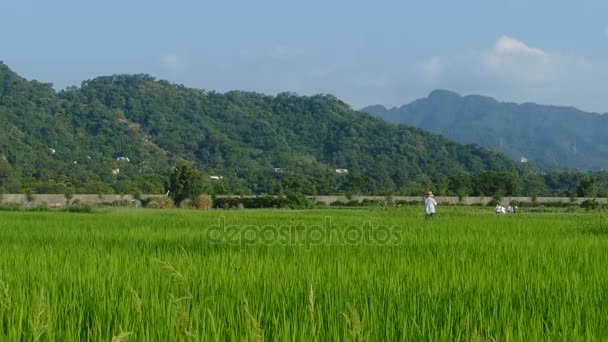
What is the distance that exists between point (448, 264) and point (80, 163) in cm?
9201

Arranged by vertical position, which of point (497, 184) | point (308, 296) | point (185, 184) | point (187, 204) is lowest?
point (308, 296)

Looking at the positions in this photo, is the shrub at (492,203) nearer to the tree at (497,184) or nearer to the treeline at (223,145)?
the treeline at (223,145)

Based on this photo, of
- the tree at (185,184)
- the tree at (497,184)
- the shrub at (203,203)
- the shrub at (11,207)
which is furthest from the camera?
the tree at (497,184)

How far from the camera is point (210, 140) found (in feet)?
392

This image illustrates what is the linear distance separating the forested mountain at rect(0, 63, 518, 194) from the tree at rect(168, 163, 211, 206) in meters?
23.8

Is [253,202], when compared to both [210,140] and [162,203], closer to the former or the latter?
[162,203]

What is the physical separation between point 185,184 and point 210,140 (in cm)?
7957

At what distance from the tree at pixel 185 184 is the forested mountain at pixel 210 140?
78.2 feet

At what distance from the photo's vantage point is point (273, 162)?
112m

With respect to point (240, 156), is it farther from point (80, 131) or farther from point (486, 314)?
point (486, 314)

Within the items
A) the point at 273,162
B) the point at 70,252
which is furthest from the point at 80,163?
the point at 70,252

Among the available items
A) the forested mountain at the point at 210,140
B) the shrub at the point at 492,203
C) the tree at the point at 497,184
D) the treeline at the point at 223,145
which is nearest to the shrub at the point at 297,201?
the shrub at the point at 492,203

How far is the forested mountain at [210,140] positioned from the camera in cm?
8719

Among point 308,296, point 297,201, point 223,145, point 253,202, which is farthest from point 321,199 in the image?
point 223,145
